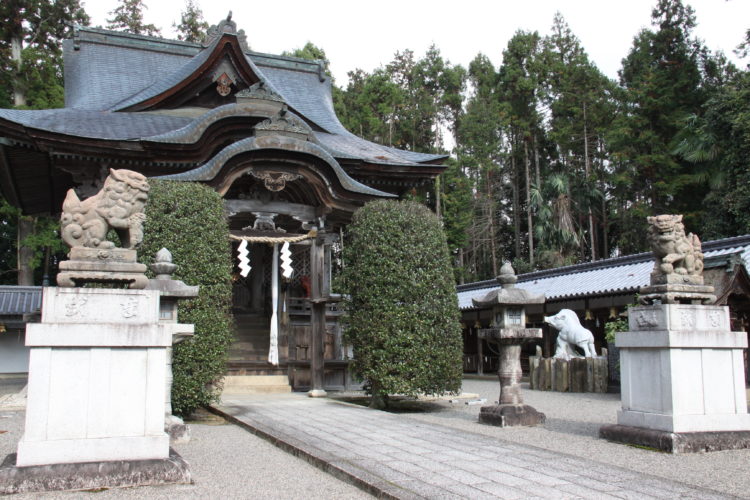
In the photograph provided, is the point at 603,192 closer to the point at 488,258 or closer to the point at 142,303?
the point at 488,258

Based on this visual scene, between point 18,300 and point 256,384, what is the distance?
1442 centimetres

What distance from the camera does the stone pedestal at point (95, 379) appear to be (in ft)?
15.8

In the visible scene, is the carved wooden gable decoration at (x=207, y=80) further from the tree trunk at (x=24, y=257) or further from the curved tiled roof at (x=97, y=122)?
the tree trunk at (x=24, y=257)

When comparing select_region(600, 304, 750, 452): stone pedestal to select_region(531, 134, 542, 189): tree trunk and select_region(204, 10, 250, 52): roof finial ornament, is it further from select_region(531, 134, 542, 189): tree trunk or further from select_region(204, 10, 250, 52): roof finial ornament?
select_region(531, 134, 542, 189): tree trunk

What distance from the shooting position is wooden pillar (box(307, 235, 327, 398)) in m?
12.5

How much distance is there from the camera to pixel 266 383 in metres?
13.4

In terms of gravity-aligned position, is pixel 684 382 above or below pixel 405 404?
above

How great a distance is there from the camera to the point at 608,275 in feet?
57.1

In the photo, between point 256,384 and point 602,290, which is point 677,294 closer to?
point 256,384

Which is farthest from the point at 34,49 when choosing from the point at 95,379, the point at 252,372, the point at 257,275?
the point at 95,379

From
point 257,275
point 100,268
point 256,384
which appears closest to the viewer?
point 100,268

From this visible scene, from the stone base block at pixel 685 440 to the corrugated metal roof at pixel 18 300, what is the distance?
21.3 m

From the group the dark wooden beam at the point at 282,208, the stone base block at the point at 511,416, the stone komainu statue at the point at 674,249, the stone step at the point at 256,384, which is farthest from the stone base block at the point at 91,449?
the dark wooden beam at the point at 282,208

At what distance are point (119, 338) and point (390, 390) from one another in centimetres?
530
